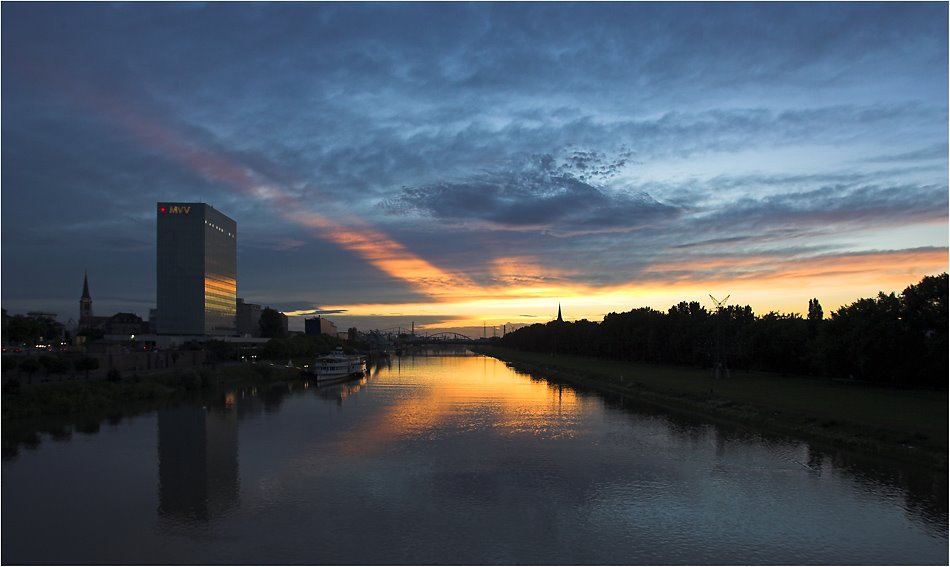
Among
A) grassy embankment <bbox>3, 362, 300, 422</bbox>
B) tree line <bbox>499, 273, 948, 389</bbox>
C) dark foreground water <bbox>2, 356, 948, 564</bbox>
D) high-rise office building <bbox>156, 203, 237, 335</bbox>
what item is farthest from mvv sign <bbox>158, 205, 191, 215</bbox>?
dark foreground water <bbox>2, 356, 948, 564</bbox>

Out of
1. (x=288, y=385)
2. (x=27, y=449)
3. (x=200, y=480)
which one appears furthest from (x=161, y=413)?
(x=288, y=385)

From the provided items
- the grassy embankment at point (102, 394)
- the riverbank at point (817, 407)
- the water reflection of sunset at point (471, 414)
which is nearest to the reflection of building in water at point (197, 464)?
the grassy embankment at point (102, 394)

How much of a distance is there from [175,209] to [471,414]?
150678 mm

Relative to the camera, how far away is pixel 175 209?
183 meters

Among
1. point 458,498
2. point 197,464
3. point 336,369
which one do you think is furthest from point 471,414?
point 336,369

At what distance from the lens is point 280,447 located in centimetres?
4078

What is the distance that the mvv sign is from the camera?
182m

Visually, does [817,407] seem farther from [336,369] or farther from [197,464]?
[336,369]

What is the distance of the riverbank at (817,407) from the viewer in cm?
3541

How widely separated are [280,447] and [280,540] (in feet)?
62.1

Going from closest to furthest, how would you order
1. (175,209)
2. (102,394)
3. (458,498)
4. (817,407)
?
(458,498) < (817,407) < (102,394) < (175,209)

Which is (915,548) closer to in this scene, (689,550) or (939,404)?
(689,550)

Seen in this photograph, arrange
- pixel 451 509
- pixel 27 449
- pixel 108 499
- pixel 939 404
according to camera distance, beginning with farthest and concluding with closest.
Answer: pixel 939 404 → pixel 27 449 → pixel 108 499 → pixel 451 509

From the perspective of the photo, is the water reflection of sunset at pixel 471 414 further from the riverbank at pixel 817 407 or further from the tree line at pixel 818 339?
the tree line at pixel 818 339
